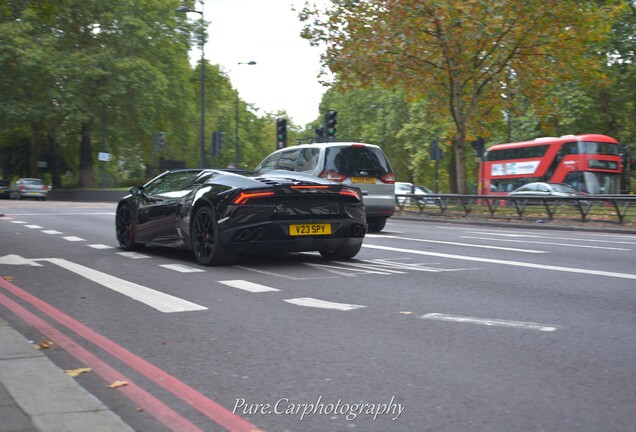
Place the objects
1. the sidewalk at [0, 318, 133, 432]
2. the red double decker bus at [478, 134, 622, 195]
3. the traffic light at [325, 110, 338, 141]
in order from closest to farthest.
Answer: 1. the sidewalk at [0, 318, 133, 432]
2. the traffic light at [325, 110, 338, 141]
3. the red double decker bus at [478, 134, 622, 195]

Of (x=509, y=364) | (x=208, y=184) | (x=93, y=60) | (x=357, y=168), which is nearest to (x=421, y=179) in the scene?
(x=93, y=60)

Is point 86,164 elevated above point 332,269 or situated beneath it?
elevated above

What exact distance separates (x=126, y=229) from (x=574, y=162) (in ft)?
88.9

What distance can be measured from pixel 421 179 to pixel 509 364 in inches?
2540

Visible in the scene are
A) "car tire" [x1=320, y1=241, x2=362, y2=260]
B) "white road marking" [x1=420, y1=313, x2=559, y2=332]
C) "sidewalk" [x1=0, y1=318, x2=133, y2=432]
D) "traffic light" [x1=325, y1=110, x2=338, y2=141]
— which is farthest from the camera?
"traffic light" [x1=325, y1=110, x2=338, y2=141]

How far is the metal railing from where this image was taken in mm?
20844

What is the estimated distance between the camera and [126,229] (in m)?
11.7

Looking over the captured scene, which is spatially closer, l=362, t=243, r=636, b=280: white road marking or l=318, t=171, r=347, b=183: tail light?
l=362, t=243, r=636, b=280: white road marking

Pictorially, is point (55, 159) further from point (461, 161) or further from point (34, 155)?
point (461, 161)

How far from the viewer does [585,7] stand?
26.7 meters

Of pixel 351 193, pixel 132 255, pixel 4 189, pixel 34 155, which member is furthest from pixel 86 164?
pixel 351 193

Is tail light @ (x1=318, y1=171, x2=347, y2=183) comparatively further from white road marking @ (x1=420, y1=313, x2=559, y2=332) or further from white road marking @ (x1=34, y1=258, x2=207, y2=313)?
white road marking @ (x1=420, y1=313, x2=559, y2=332)

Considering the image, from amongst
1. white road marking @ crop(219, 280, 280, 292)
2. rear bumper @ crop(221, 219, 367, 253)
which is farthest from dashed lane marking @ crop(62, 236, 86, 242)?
white road marking @ crop(219, 280, 280, 292)

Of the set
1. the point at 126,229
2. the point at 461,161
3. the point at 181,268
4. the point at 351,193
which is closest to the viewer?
the point at 181,268
